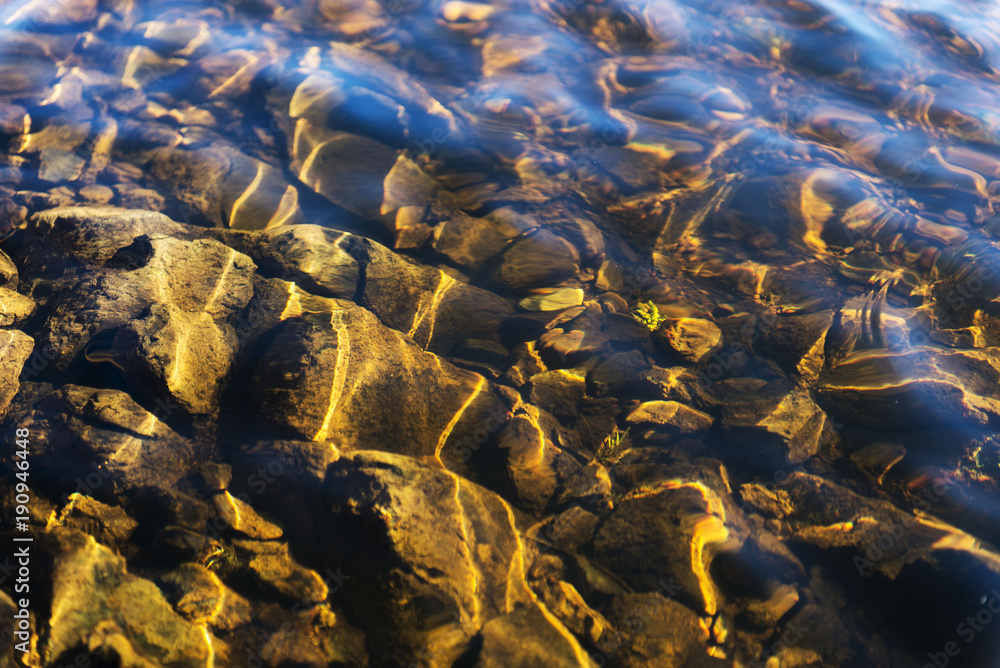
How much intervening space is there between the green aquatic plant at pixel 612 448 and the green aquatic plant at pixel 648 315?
889mm

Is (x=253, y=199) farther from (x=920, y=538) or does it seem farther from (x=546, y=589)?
(x=920, y=538)

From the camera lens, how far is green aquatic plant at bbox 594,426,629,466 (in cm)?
331

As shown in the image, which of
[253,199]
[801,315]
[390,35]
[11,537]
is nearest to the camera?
[11,537]

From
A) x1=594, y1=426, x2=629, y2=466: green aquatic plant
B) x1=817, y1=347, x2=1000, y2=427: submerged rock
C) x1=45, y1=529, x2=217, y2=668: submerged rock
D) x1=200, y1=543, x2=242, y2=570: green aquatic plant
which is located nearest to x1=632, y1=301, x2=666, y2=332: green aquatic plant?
x1=594, y1=426, x2=629, y2=466: green aquatic plant

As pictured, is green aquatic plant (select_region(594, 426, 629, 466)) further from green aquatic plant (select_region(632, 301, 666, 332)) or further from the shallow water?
green aquatic plant (select_region(632, 301, 666, 332))

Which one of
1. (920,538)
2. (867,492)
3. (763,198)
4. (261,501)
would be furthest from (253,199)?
(920,538)

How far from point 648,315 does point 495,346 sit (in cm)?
116

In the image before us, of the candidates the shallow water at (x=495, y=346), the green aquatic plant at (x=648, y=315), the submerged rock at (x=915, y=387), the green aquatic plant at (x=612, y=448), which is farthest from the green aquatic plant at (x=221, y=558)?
the submerged rock at (x=915, y=387)

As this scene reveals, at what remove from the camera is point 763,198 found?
4.50 metres

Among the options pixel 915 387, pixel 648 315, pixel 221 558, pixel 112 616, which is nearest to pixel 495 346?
pixel 648 315

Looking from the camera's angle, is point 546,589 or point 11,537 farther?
point 546,589

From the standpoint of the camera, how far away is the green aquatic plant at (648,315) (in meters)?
3.91

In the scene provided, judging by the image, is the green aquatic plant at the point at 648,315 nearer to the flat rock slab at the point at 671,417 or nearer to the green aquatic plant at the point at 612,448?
the flat rock slab at the point at 671,417

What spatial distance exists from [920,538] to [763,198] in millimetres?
2745
